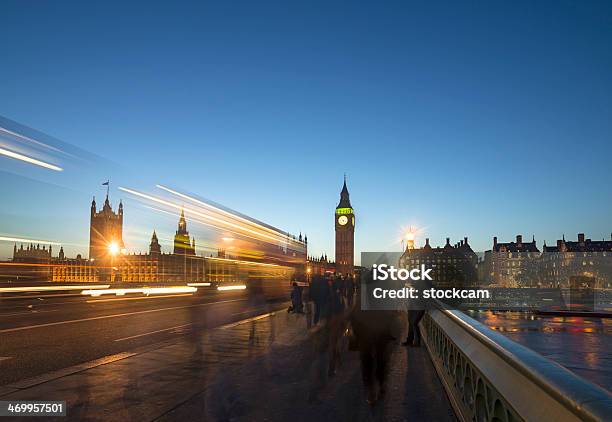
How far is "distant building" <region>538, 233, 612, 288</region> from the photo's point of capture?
179 m

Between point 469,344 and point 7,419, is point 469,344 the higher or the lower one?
the higher one

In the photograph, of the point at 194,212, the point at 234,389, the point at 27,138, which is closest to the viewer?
the point at 234,389

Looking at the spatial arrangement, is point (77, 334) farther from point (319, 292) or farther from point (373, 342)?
point (373, 342)

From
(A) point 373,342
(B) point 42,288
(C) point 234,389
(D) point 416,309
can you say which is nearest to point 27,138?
(D) point 416,309

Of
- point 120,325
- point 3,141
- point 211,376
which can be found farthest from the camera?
point 3,141

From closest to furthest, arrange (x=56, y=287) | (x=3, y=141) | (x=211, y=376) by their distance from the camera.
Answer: (x=211, y=376) < (x=3, y=141) < (x=56, y=287)

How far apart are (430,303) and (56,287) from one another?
91.8 feet

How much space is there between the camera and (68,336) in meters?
13.0

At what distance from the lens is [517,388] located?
9.88ft

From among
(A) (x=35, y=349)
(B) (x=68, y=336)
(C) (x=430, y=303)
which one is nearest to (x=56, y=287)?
(B) (x=68, y=336)

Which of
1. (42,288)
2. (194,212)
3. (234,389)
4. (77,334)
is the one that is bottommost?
(77,334)

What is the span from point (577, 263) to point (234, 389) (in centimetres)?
19711

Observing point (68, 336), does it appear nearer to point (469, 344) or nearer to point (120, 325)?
point (120, 325)

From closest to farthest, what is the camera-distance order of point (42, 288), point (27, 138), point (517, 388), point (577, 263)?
point (517, 388)
point (27, 138)
point (42, 288)
point (577, 263)
